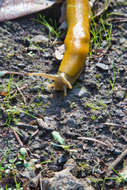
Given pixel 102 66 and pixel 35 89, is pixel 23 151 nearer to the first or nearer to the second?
pixel 35 89

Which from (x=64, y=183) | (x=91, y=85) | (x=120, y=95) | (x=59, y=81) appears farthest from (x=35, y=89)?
(x=64, y=183)

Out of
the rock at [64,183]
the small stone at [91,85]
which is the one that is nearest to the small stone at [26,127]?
the rock at [64,183]

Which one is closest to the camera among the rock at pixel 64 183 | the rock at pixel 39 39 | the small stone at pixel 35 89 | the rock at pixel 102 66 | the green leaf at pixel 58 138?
the rock at pixel 64 183

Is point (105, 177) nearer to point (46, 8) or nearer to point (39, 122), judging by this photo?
point (39, 122)

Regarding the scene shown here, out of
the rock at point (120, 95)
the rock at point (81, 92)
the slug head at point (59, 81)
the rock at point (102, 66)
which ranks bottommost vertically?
the rock at point (120, 95)

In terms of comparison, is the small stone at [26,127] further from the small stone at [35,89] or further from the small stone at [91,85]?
the small stone at [91,85]

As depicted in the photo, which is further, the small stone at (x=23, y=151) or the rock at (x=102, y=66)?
the rock at (x=102, y=66)

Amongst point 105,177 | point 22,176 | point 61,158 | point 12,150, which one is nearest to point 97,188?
point 105,177
